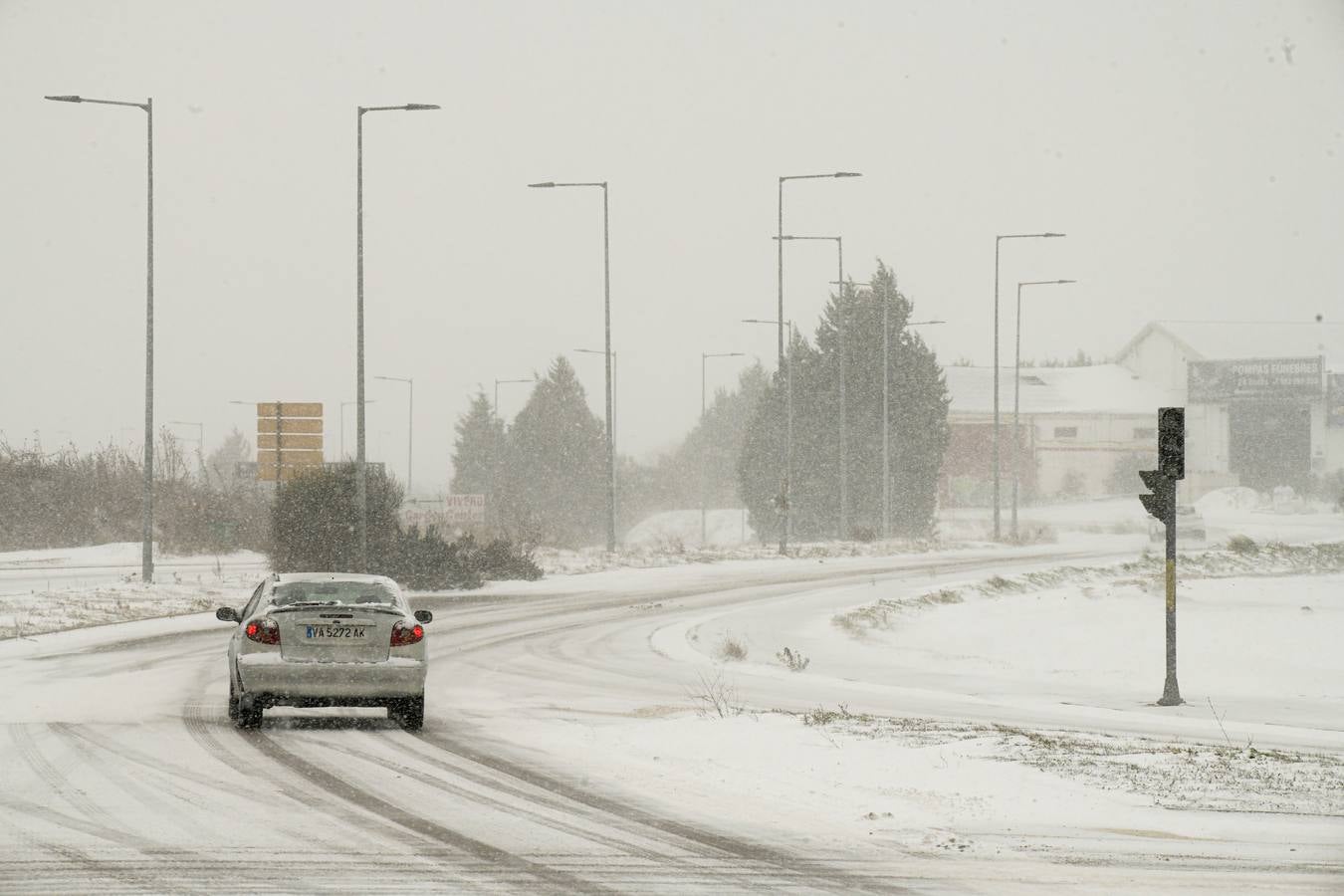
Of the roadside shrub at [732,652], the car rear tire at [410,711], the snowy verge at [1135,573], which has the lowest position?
the snowy verge at [1135,573]

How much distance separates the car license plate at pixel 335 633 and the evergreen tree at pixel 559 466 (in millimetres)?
70558

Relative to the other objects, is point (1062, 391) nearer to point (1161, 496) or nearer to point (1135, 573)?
point (1135, 573)

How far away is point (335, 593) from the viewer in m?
15.6

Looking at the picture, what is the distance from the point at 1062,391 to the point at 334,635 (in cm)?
10840

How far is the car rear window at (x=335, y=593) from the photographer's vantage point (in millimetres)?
15094

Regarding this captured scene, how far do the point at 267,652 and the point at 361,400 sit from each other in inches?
787

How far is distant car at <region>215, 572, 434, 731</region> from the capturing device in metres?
14.4

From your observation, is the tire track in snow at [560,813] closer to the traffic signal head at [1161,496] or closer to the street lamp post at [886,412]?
the traffic signal head at [1161,496]

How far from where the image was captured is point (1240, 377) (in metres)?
110

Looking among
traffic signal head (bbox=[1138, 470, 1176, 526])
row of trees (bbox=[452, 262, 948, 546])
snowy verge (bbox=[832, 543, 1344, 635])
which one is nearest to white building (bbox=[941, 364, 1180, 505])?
row of trees (bbox=[452, 262, 948, 546])

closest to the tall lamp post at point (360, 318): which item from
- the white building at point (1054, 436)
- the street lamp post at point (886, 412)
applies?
the street lamp post at point (886, 412)

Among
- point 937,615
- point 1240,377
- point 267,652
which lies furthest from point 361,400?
point 1240,377

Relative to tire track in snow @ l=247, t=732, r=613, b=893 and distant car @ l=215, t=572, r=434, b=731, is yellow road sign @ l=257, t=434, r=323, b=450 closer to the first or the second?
distant car @ l=215, t=572, r=434, b=731

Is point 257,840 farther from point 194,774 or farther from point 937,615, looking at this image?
point 937,615
